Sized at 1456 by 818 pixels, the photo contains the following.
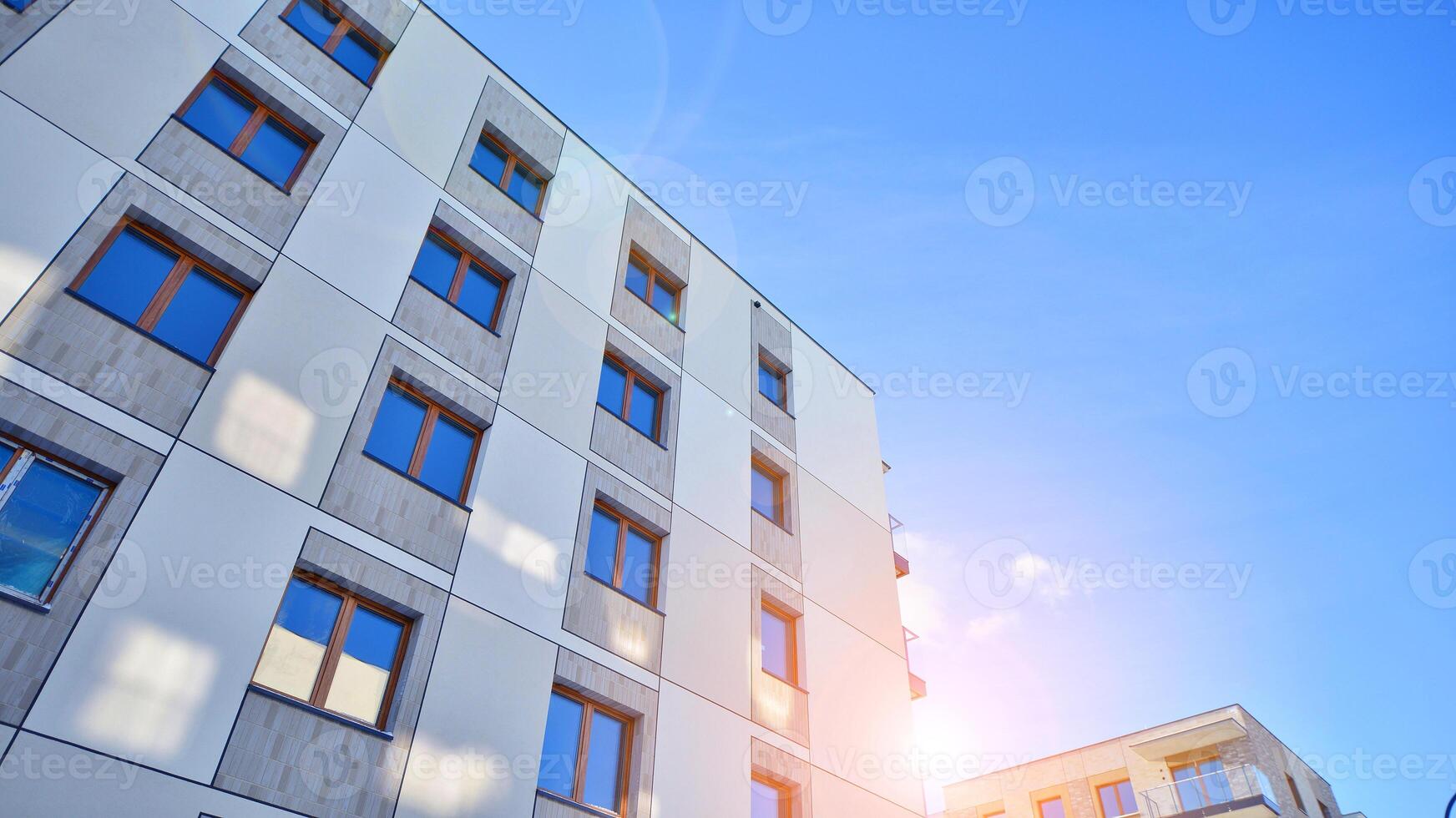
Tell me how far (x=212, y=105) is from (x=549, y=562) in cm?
772

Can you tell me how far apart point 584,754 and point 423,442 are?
15.4ft

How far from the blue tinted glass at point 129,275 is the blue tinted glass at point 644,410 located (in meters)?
7.33

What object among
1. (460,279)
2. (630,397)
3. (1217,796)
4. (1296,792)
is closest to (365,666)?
(460,279)

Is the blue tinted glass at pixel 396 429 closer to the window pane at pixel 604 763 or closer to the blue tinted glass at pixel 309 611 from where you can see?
the blue tinted glass at pixel 309 611

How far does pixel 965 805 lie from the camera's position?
3247cm

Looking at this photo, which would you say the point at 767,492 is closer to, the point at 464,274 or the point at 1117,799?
the point at 464,274

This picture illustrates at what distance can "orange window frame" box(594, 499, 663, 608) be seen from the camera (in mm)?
13664

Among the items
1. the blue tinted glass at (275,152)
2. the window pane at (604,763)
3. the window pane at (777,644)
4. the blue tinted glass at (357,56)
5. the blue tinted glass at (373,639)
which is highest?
the blue tinted glass at (357,56)

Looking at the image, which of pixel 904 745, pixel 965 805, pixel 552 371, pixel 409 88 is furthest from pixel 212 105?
pixel 965 805

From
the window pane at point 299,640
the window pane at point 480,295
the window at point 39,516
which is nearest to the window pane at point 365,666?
the window pane at point 299,640

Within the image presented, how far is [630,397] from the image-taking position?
1580 centimetres

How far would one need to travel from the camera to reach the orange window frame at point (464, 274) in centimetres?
1377

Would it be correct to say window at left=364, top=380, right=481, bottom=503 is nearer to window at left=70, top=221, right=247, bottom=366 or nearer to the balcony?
window at left=70, top=221, right=247, bottom=366

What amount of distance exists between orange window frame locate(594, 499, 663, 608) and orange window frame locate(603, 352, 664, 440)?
180 cm
